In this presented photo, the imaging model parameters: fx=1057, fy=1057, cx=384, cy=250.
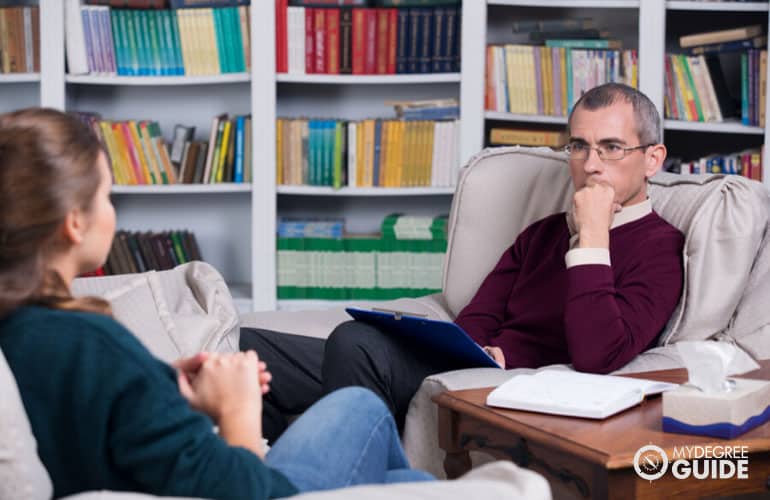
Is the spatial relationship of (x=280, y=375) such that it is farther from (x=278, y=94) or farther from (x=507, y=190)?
(x=278, y=94)

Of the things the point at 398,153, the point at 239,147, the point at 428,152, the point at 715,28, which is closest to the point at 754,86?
the point at 715,28

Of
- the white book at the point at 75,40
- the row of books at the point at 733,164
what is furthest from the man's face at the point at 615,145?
the white book at the point at 75,40

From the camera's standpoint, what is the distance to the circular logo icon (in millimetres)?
1414

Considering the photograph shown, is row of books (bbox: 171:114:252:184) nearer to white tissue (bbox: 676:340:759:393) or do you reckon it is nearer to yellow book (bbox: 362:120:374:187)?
yellow book (bbox: 362:120:374:187)

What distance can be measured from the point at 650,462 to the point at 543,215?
121 cm

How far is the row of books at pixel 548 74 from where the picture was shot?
148 inches

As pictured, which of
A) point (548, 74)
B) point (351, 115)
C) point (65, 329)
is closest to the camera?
point (65, 329)

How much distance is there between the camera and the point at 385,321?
2053 mm

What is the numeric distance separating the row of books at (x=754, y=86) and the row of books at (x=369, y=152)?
1.01 metres

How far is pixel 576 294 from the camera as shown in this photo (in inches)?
81.9

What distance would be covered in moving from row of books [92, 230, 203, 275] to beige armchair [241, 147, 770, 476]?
149cm

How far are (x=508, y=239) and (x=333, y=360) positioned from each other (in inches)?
28.8

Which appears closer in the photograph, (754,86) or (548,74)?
(754,86)

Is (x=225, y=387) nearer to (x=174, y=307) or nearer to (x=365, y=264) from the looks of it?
(x=174, y=307)
